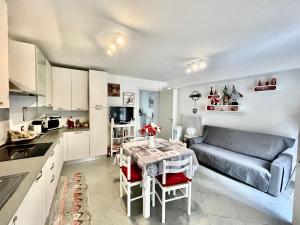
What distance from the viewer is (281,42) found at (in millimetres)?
2070

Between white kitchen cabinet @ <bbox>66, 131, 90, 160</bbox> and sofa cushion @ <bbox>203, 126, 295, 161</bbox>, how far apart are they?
2950 millimetres

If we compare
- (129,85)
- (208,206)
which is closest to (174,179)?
(208,206)

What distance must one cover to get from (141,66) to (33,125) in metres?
2.43

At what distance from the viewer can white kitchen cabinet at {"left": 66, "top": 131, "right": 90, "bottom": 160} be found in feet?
10.6

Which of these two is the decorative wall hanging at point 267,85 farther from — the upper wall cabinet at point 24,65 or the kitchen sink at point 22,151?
the upper wall cabinet at point 24,65

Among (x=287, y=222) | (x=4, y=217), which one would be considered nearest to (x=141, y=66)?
(x=4, y=217)

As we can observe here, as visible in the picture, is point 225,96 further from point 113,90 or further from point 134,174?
point 113,90

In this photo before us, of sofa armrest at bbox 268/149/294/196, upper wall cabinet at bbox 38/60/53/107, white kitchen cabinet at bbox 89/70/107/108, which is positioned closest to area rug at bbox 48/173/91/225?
upper wall cabinet at bbox 38/60/53/107

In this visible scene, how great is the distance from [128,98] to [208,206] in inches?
134

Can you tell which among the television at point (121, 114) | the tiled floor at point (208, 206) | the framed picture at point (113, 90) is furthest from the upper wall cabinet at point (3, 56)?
the framed picture at point (113, 90)

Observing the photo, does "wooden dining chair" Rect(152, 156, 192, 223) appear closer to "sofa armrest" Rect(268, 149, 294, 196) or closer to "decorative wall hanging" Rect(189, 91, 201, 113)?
"sofa armrest" Rect(268, 149, 294, 196)

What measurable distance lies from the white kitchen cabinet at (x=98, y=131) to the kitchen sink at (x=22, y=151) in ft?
4.95

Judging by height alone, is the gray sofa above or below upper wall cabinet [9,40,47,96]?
below

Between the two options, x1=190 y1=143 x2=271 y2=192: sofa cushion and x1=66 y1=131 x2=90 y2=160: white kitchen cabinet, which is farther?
x1=66 y1=131 x2=90 y2=160: white kitchen cabinet
